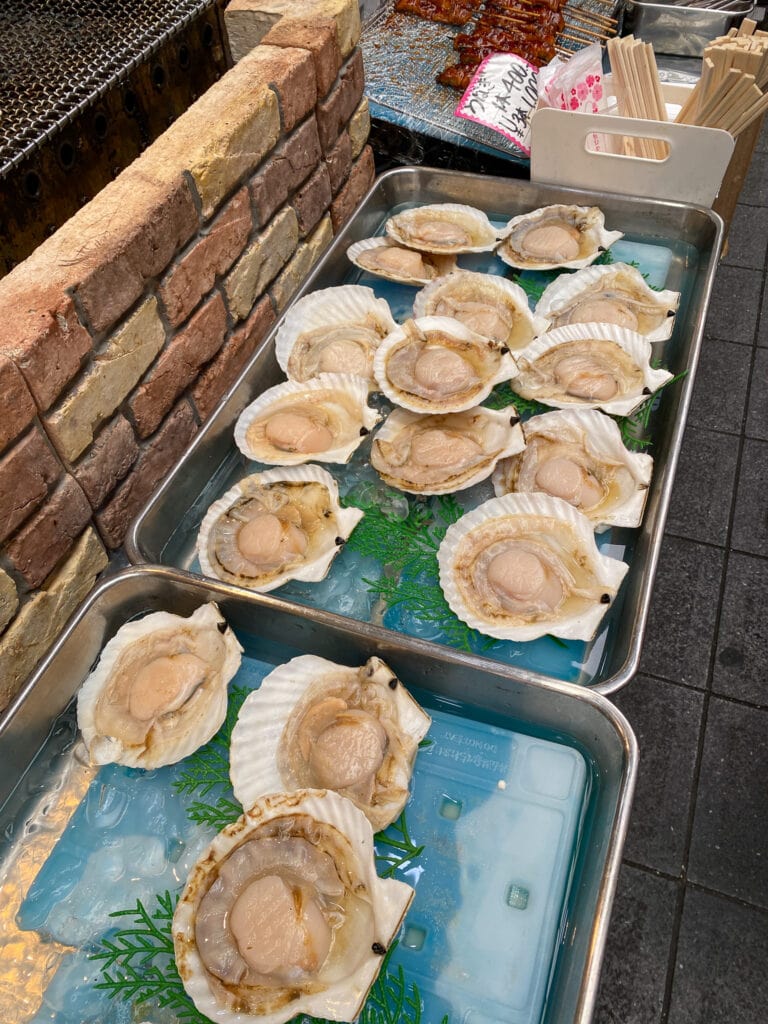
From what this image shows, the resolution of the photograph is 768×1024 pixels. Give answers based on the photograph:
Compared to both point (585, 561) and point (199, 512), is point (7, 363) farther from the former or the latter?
point (585, 561)

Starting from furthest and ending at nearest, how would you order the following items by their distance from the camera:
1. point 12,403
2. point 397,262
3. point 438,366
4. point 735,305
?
point 735,305 → point 397,262 → point 438,366 → point 12,403

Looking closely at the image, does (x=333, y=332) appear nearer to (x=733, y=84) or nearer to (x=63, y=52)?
(x=63, y=52)

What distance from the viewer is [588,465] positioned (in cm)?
196

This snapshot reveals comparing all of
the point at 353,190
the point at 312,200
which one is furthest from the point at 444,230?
the point at 312,200

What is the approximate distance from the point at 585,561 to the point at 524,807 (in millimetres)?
586

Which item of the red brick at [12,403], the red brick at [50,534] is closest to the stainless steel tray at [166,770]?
the red brick at [50,534]

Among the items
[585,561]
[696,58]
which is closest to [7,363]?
[585,561]

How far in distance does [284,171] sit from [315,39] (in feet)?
1.36

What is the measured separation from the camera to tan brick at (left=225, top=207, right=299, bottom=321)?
2.11 meters

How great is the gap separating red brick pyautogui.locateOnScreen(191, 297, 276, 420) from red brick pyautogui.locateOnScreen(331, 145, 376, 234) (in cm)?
56

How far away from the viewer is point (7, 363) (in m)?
1.36

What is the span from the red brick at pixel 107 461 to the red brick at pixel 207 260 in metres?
0.33

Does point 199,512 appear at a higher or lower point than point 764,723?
higher

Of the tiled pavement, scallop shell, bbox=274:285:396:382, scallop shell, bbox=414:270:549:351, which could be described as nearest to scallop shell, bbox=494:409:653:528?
scallop shell, bbox=414:270:549:351
